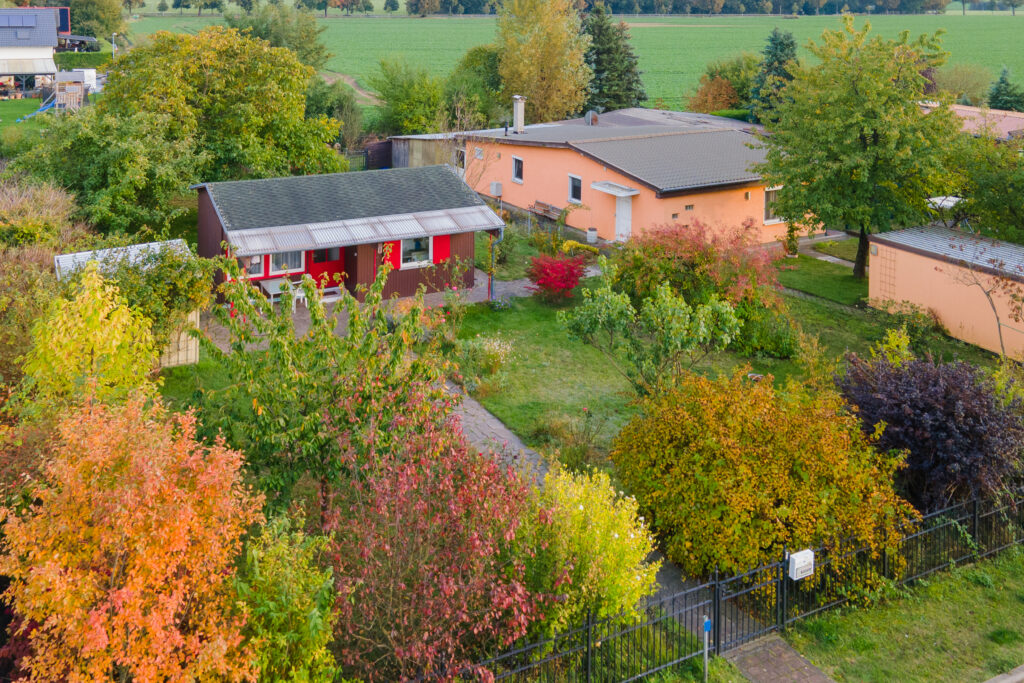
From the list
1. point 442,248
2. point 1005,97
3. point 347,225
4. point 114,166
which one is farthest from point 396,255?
point 1005,97

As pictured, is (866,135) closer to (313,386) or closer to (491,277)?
(491,277)

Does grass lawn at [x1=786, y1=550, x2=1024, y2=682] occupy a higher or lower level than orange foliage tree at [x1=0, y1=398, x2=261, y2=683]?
lower

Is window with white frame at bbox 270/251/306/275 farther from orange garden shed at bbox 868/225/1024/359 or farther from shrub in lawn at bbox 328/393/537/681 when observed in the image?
orange garden shed at bbox 868/225/1024/359

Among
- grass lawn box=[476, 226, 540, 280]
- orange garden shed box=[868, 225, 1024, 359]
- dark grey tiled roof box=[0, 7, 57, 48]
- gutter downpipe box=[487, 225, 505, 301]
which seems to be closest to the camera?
orange garden shed box=[868, 225, 1024, 359]

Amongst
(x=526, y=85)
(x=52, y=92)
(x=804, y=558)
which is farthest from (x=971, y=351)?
(x=52, y=92)

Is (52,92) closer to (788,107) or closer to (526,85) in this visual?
(526,85)

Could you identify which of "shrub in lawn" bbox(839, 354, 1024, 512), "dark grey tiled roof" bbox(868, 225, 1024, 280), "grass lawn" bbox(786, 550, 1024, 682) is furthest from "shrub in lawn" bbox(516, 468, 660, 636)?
"dark grey tiled roof" bbox(868, 225, 1024, 280)
